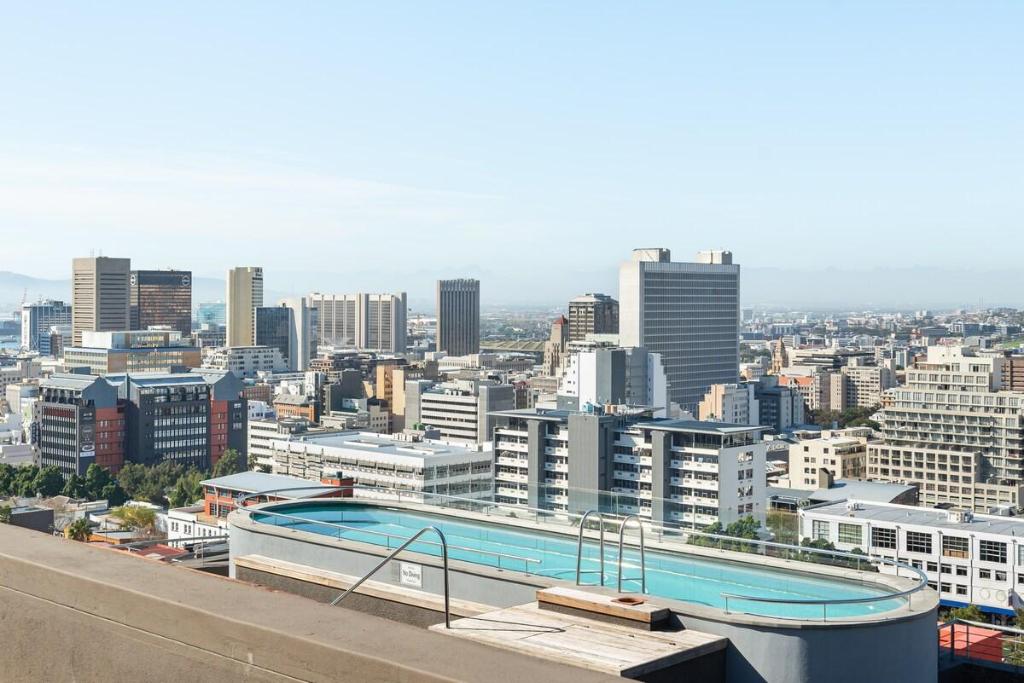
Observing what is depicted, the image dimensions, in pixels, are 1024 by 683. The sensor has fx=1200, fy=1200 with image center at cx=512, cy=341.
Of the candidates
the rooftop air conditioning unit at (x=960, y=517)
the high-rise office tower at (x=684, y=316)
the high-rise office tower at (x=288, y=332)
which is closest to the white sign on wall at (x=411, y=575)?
the rooftop air conditioning unit at (x=960, y=517)

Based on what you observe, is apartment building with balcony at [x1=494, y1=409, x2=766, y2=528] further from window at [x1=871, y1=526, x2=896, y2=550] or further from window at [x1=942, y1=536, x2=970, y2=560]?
window at [x1=942, y1=536, x2=970, y2=560]

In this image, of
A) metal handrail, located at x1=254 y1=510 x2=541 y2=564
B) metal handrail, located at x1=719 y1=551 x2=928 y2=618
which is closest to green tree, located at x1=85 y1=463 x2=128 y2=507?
metal handrail, located at x1=254 y1=510 x2=541 y2=564

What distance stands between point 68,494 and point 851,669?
29.0 metres

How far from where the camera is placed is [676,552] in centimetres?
390

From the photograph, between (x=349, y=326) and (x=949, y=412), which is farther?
(x=349, y=326)

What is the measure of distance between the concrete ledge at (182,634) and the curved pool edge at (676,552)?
154cm

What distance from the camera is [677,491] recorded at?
22.8m

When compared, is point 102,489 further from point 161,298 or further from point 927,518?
point 161,298

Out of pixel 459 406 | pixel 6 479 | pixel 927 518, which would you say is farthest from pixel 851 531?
pixel 459 406

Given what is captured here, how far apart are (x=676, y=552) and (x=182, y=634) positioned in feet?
8.67

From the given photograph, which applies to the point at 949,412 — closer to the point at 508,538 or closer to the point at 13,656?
the point at 508,538

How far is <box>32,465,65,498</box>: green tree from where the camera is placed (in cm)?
2916

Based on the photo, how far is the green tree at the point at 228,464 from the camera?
110 ft

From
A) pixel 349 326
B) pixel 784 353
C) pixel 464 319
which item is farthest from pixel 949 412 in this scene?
pixel 349 326
